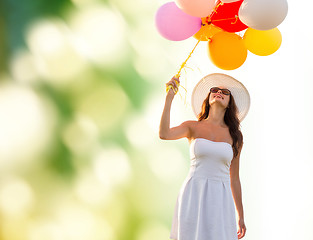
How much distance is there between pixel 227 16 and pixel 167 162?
1.18m

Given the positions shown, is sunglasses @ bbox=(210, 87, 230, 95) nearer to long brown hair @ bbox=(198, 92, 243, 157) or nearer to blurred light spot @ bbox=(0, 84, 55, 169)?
long brown hair @ bbox=(198, 92, 243, 157)

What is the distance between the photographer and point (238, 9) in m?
1.80

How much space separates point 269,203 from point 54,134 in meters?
1.39

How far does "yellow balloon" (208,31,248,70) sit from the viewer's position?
187cm

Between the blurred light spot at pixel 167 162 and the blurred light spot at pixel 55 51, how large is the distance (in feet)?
2.32

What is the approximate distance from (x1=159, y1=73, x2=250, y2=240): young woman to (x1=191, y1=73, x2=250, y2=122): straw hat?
2.8 inches

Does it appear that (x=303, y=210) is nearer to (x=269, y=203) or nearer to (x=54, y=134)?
(x=269, y=203)

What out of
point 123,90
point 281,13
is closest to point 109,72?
point 123,90

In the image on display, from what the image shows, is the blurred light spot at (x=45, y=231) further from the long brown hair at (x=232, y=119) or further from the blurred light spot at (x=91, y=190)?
the long brown hair at (x=232, y=119)

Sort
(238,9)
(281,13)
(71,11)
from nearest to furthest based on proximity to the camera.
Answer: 1. (281,13)
2. (238,9)
3. (71,11)

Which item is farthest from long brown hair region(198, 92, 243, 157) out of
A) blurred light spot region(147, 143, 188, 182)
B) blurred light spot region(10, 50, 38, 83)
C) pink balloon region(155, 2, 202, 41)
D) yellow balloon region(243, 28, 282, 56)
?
blurred light spot region(10, 50, 38, 83)

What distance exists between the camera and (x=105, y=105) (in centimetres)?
275

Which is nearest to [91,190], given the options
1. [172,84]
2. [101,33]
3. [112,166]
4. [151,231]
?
[112,166]

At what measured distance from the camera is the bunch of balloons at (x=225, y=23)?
1.64 meters
